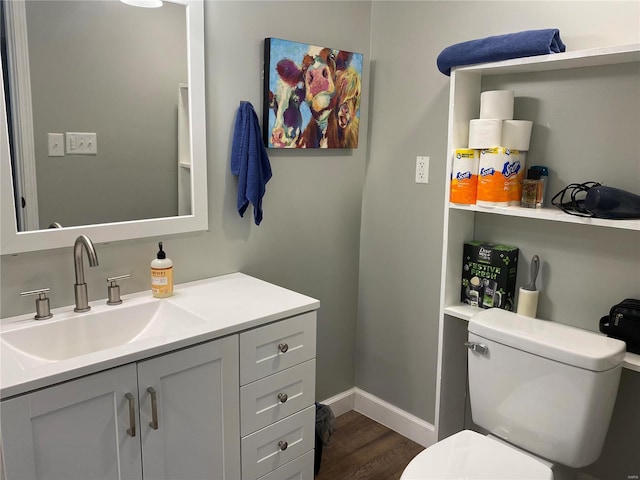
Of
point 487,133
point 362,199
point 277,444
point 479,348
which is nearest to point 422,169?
point 362,199

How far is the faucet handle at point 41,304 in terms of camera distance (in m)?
1.60

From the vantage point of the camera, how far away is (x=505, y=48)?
1.70 meters

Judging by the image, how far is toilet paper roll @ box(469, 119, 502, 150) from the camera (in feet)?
5.91

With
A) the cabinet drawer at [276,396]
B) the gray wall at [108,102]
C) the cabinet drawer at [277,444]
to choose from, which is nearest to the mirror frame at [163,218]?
the gray wall at [108,102]

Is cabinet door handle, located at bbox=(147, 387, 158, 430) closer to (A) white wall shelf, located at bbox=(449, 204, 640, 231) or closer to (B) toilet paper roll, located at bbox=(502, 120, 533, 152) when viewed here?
(A) white wall shelf, located at bbox=(449, 204, 640, 231)

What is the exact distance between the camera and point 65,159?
1672 millimetres

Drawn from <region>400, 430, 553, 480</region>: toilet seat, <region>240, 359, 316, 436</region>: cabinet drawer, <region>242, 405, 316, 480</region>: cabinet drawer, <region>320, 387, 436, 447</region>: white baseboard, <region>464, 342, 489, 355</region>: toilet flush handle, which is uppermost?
<region>464, 342, 489, 355</region>: toilet flush handle

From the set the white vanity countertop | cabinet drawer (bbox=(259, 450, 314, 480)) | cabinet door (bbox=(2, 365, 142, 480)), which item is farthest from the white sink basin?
cabinet drawer (bbox=(259, 450, 314, 480))

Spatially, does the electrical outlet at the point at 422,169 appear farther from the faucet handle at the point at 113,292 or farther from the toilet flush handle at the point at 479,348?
the faucet handle at the point at 113,292

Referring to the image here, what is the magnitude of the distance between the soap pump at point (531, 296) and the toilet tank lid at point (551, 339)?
6cm

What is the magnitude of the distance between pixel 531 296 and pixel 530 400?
1.24 ft

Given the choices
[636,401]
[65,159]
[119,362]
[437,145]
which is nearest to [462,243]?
[437,145]

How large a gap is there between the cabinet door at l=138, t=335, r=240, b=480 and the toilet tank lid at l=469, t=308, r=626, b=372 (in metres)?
0.85

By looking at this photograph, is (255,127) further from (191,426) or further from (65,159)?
(191,426)
